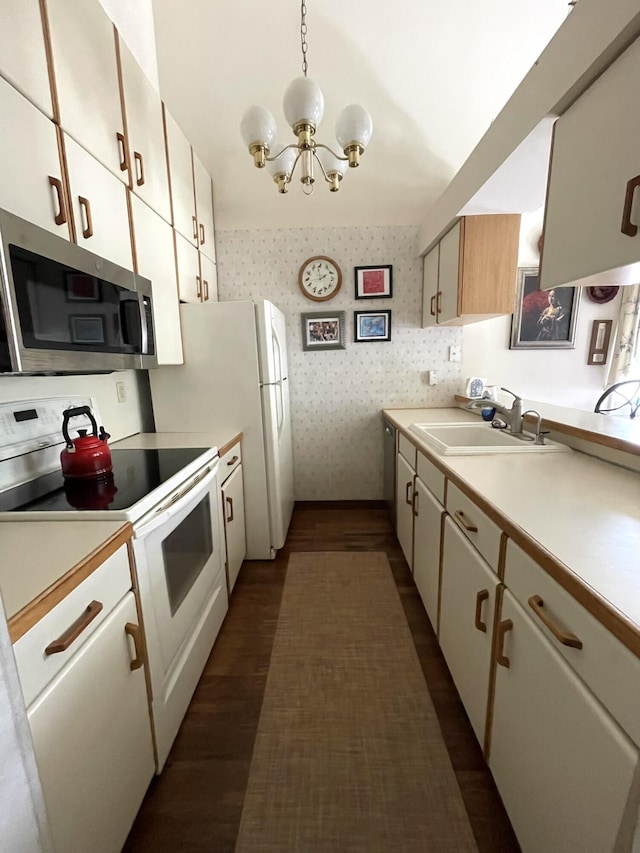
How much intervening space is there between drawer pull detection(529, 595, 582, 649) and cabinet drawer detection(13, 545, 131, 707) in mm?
1023

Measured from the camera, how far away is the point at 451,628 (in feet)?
4.68

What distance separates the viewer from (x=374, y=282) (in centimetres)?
291

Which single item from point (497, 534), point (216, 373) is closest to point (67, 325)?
point (216, 373)

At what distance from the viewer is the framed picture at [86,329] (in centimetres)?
114

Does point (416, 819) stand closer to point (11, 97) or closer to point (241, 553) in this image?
point (241, 553)

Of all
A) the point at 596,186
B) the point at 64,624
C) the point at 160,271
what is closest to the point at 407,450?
the point at 596,186

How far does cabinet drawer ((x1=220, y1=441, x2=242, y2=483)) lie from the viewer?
1948mm

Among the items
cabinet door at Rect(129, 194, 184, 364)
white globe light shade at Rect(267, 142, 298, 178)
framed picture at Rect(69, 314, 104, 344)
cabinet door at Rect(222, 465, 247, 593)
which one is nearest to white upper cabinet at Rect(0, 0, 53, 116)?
cabinet door at Rect(129, 194, 184, 364)

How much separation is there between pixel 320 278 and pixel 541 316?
5.84ft

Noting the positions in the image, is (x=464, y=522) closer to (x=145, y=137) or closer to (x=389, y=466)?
(x=389, y=466)

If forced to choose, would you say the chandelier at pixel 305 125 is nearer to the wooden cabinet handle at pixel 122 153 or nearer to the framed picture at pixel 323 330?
the wooden cabinet handle at pixel 122 153

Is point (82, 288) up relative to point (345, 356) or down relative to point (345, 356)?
up

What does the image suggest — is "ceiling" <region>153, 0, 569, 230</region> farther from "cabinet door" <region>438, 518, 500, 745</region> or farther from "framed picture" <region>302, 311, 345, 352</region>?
"cabinet door" <region>438, 518, 500, 745</region>

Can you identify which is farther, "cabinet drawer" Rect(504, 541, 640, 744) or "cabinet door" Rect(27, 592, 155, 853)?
"cabinet door" Rect(27, 592, 155, 853)
